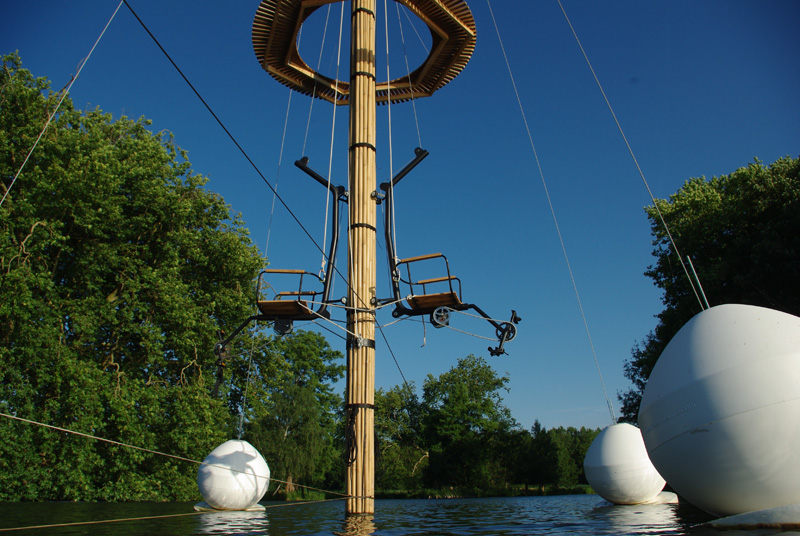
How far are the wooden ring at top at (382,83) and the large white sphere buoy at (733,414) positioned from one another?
8.02m

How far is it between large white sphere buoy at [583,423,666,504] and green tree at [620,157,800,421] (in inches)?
477

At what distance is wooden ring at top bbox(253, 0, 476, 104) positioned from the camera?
475 inches

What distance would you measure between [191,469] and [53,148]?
14429mm

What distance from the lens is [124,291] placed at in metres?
24.3

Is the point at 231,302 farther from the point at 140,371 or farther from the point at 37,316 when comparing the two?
the point at 37,316

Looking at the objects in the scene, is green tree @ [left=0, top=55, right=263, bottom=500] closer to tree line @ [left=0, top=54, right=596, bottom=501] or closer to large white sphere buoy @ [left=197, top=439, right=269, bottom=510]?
tree line @ [left=0, top=54, right=596, bottom=501]

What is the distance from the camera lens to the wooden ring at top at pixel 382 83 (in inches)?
475

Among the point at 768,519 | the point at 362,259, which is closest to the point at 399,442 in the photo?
the point at 362,259

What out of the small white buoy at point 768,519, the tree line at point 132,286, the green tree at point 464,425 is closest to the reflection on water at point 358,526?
the small white buoy at point 768,519

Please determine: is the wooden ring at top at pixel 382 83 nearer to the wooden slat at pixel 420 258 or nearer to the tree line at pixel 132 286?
the wooden slat at pixel 420 258

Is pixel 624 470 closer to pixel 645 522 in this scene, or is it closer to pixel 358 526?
pixel 645 522

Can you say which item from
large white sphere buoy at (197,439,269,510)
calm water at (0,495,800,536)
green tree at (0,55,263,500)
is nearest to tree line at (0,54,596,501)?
green tree at (0,55,263,500)

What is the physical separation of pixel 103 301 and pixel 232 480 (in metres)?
12.5

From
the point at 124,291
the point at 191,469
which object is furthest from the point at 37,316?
the point at 191,469
